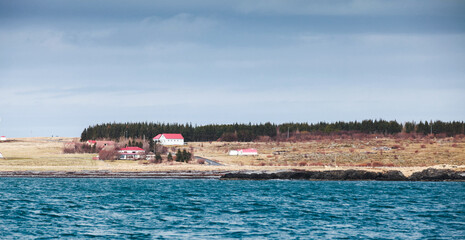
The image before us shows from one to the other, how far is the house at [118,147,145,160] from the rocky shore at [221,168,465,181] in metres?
38.3

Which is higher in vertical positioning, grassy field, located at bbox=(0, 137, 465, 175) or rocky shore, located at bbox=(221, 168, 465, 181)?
grassy field, located at bbox=(0, 137, 465, 175)

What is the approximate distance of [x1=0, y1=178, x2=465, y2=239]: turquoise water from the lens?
96.3 ft

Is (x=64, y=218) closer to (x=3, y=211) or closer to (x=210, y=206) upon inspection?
(x=3, y=211)

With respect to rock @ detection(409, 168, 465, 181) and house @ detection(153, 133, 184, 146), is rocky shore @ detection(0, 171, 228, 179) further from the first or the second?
house @ detection(153, 133, 184, 146)

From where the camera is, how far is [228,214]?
124 feet

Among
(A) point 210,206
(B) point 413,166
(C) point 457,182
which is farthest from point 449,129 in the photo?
(A) point 210,206

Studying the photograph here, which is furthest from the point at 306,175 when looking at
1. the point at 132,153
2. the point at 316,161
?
the point at 132,153

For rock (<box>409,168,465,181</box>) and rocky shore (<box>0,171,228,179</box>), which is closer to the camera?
rock (<box>409,168,465,181</box>)

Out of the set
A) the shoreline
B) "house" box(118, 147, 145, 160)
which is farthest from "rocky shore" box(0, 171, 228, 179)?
"house" box(118, 147, 145, 160)

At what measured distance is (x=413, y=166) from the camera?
315 ft

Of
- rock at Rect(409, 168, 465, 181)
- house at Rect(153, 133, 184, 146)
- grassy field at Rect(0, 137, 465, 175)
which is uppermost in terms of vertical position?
house at Rect(153, 133, 184, 146)

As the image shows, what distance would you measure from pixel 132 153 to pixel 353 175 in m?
53.3

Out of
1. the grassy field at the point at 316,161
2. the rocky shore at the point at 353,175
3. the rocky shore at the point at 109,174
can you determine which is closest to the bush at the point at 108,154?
the grassy field at the point at 316,161

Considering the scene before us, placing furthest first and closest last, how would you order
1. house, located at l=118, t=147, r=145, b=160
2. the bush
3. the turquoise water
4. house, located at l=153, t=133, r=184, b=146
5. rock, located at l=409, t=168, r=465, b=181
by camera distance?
house, located at l=153, t=133, r=184, b=146
house, located at l=118, t=147, r=145, b=160
the bush
rock, located at l=409, t=168, r=465, b=181
the turquoise water
